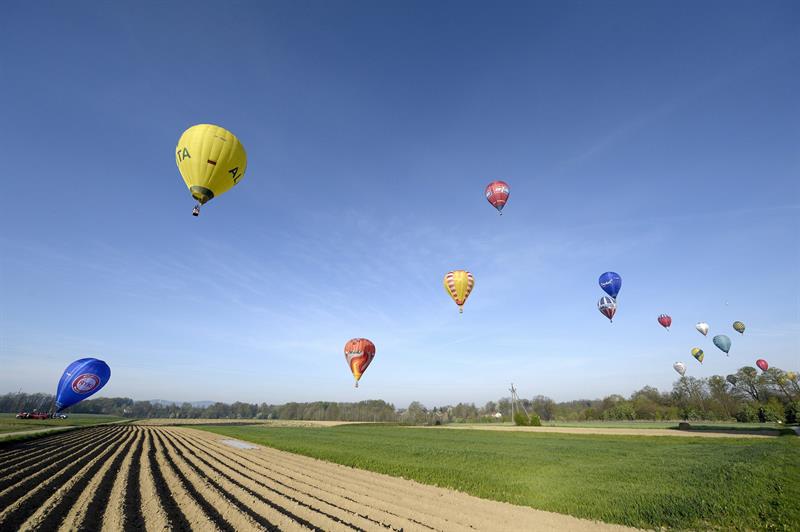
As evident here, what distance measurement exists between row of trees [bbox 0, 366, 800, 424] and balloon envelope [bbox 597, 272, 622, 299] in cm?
6587

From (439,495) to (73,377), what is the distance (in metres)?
40.6

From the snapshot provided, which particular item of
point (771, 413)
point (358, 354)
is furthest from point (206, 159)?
point (771, 413)

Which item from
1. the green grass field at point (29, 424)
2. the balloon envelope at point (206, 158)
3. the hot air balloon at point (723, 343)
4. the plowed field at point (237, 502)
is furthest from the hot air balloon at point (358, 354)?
the hot air balloon at point (723, 343)

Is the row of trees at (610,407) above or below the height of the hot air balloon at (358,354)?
below

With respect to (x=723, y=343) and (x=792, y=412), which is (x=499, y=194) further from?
(x=792, y=412)

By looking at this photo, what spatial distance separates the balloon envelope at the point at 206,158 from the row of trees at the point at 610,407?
99.4 metres

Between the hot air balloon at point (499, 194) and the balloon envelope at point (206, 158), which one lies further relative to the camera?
the hot air balloon at point (499, 194)

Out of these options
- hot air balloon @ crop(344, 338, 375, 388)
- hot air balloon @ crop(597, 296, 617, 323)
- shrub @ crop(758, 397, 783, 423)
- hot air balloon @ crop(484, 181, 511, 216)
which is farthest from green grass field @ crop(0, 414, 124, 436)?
shrub @ crop(758, 397, 783, 423)

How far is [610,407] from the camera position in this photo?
114m

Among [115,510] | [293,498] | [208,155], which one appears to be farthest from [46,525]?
[208,155]

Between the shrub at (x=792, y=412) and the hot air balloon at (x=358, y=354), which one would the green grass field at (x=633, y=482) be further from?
the shrub at (x=792, y=412)

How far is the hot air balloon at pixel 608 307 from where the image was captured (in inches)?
1406

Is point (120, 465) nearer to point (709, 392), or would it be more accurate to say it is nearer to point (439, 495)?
point (439, 495)

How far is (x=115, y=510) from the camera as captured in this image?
10625mm
